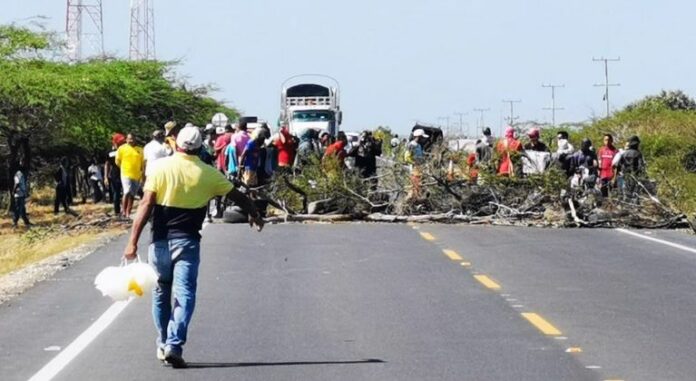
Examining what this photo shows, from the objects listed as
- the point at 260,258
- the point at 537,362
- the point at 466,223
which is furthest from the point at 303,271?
the point at 466,223

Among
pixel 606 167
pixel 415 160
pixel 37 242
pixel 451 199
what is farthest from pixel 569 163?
pixel 37 242

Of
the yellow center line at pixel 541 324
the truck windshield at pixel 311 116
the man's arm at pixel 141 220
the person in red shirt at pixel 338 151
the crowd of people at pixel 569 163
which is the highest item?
the truck windshield at pixel 311 116

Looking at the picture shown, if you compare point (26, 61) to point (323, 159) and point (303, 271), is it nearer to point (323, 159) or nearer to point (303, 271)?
point (323, 159)

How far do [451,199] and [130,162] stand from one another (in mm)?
5903

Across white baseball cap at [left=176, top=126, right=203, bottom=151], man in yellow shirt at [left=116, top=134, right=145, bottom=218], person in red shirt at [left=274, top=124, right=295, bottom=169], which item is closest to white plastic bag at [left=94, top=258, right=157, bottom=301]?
white baseball cap at [left=176, top=126, right=203, bottom=151]

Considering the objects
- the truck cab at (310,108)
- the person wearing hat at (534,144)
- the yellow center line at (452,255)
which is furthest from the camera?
the truck cab at (310,108)

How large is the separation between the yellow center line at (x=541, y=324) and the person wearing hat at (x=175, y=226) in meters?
3.24

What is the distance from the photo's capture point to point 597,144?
46969 millimetres

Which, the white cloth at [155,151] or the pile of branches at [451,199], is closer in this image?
the white cloth at [155,151]

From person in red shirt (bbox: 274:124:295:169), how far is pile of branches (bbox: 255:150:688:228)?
68 cm

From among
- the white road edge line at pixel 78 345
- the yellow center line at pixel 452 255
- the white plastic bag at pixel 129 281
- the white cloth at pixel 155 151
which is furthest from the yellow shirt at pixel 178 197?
the white cloth at pixel 155 151

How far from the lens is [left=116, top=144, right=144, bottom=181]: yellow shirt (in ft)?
91.7

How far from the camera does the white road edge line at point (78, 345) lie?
1110 cm

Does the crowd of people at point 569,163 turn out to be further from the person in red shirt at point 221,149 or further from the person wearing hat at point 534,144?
the person in red shirt at point 221,149
